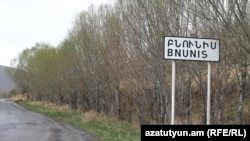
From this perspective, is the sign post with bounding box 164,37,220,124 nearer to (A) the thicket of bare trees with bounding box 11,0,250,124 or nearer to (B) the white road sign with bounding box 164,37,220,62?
(B) the white road sign with bounding box 164,37,220,62

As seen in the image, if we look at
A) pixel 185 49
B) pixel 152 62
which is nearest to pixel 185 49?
pixel 185 49

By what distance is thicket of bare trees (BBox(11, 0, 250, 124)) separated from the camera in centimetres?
1365

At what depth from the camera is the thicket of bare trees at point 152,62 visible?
1365 centimetres

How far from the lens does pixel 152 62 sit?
837 inches

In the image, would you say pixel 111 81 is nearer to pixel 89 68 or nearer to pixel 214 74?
pixel 89 68

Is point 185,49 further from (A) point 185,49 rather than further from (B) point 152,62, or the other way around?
(B) point 152,62

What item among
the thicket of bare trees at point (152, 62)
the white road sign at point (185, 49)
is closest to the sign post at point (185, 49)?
the white road sign at point (185, 49)

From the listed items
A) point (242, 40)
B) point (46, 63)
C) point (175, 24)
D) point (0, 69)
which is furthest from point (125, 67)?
point (0, 69)

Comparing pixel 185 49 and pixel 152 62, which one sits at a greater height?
pixel 152 62

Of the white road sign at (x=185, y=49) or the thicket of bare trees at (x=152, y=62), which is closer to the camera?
the white road sign at (x=185, y=49)

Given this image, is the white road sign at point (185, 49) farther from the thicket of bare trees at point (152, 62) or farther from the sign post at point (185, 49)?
the thicket of bare trees at point (152, 62)

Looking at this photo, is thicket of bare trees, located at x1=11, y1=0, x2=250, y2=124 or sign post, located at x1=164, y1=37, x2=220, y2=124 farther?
thicket of bare trees, located at x1=11, y1=0, x2=250, y2=124

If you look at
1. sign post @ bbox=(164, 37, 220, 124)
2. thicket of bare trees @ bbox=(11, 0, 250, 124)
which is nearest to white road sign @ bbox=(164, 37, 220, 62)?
sign post @ bbox=(164, 37, 220, 124)

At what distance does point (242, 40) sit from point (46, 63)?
168 ft
